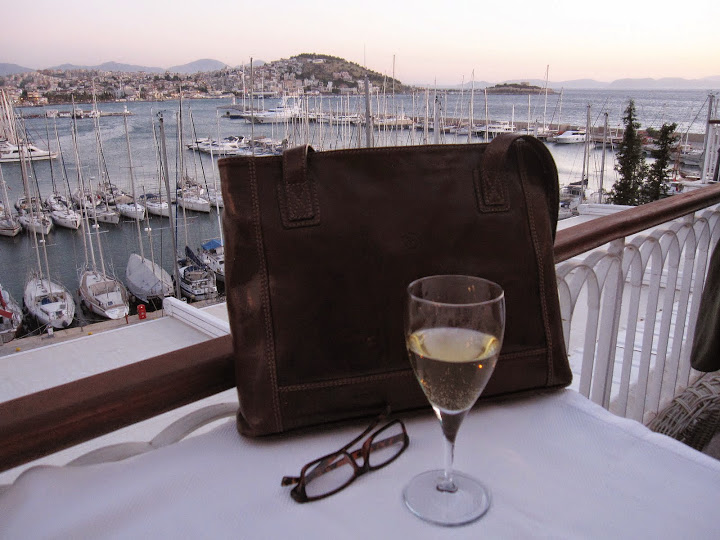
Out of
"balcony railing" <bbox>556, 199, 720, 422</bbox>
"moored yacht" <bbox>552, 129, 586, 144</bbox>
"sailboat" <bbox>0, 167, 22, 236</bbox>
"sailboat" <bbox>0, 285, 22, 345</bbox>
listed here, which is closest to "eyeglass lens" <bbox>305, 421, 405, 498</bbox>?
"balcony railing" <bbox>556, 199, 720, 422</bbox>

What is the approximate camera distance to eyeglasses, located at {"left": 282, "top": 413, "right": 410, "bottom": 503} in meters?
0.55

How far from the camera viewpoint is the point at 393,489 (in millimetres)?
552

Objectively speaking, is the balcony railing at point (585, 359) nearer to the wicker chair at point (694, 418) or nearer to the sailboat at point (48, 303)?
the wicker chair at point (694, 418)

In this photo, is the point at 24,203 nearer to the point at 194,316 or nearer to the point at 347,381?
the point at 194,316

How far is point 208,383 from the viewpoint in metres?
0.72

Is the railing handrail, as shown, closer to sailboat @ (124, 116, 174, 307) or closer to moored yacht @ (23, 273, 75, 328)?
moored yacht @ (23, 273, 75, 328)

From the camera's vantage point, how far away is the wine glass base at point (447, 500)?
0.50 m

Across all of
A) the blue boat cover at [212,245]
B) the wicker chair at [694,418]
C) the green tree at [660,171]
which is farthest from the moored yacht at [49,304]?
the green tree at [660,171]

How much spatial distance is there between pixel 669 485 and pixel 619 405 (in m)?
1.35

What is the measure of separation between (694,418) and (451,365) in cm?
166

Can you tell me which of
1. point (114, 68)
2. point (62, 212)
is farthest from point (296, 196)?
point (114, 68)

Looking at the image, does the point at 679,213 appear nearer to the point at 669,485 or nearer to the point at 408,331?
the point at 669,485

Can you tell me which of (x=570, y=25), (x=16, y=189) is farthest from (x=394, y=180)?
(x=16, y=189)

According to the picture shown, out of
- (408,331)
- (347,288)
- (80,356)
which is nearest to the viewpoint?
(408,331)
